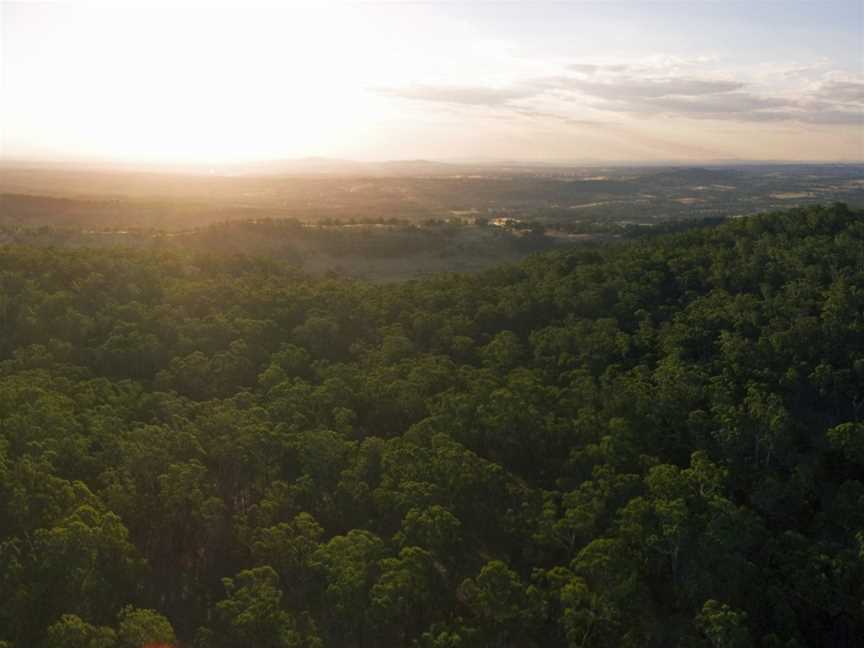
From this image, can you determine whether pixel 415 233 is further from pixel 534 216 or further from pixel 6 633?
pixel 6 633

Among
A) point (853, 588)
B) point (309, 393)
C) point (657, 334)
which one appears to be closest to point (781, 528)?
point (853, 588)

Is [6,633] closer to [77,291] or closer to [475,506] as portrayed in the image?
[475,506]

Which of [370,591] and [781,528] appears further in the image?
[781,528]

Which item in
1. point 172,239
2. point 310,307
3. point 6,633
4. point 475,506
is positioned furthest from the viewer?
point 172,239

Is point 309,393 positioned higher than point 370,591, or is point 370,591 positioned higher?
point 309,393

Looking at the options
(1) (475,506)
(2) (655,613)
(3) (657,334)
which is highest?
(3) (657,334)

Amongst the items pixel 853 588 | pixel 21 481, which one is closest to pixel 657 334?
pixel 853 588

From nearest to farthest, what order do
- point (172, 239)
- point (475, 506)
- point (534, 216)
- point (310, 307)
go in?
1. point (475, 506)
2. point (310, 307)
3. point (172, 239)
4. point (534, 216)
